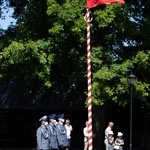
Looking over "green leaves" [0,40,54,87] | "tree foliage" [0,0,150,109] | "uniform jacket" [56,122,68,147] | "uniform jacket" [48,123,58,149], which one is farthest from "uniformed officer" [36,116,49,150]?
"green leaves" [0,40,54,87]

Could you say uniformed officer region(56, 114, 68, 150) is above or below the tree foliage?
below

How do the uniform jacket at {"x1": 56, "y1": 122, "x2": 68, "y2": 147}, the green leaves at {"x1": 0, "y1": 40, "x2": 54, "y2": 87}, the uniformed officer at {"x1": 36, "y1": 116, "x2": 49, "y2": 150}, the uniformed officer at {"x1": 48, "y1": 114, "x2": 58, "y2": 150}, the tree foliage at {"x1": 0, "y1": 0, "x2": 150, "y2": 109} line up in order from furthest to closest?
the green leaves at {"x1": 0, "y1": 40, "x2": 54, "y2": 87}
the tree foliage at {"x1": 0, "y1": 0, "x2": 150, "y2": 109}
the uniform jacket at {"x1": 56, "y1": 122, "x2": 68, "y2": 147}
the uniformed officer at {"x1": 48, "y1": 114, "x2": 58, "y2": 150}
the uniformed officer at {"x1": 36, "y1": 116, "x2": 49, "y2": 150}

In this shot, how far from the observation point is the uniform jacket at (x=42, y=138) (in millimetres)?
16859

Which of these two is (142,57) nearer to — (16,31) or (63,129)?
(63,129)

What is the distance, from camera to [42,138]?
17031mm

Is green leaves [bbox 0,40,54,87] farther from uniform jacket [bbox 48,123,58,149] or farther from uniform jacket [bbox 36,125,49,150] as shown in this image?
uniform jacket [bbox 36,125,49,150]

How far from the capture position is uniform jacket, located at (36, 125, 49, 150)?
1686 cm

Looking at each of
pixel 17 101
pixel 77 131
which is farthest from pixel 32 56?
pixel 77 131

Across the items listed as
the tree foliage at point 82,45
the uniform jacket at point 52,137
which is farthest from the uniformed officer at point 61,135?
the tree foliage at point 82,45

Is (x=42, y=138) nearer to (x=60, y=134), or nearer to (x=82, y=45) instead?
(x=60, y=134)

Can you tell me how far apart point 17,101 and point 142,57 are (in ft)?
35.1

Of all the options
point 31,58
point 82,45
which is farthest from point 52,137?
point 82,45

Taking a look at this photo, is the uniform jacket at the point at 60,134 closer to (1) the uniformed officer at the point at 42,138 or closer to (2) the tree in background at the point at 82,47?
(1) the uniformed officer at the point at 42,138

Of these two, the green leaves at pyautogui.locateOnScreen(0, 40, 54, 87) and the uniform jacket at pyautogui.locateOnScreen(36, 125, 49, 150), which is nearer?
the uniform jacket at pyautogui.locateOnScreen(36, 125, 49, 150)
